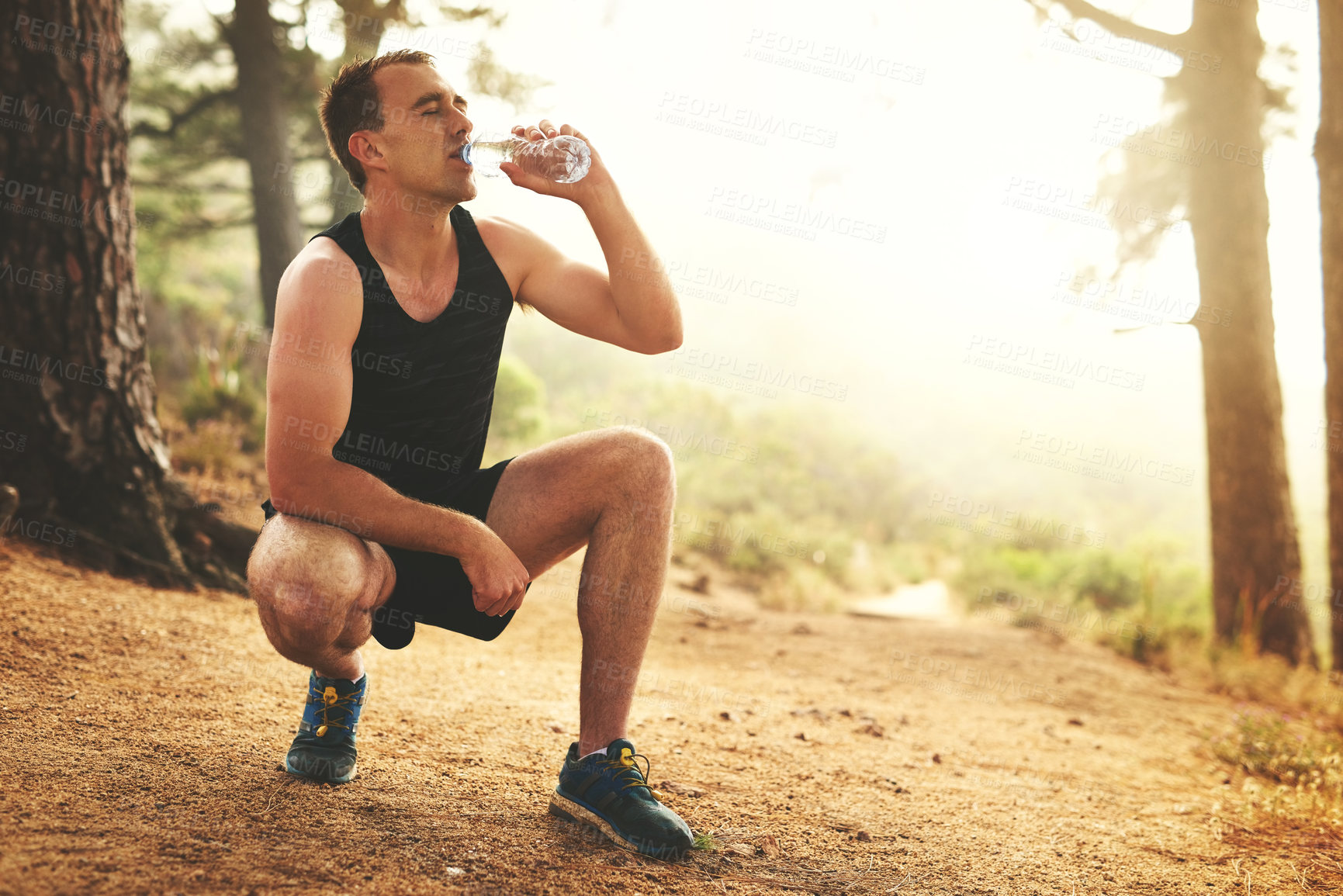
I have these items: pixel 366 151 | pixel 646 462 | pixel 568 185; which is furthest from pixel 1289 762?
pixel 366 151

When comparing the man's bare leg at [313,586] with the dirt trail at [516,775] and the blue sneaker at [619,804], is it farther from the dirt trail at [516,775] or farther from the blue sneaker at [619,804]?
the blue sneaker at [619,804]

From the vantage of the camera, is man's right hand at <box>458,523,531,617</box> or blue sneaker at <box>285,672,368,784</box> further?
blue sneaker at <box>285,672,368,784</box>

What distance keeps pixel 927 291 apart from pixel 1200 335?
1616 cm

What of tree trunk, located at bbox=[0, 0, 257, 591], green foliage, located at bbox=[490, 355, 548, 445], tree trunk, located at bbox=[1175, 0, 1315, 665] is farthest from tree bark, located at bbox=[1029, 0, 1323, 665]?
green foliage, located at bbox=[490, 355, 548, 445]

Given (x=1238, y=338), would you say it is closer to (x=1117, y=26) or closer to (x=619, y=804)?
(x=1117, y=26)

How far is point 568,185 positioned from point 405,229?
414mm

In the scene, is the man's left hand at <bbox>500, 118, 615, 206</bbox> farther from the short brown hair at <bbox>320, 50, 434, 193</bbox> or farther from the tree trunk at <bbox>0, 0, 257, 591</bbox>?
the tree trunk at <bbox>0, 0, 257, 591</bbox>

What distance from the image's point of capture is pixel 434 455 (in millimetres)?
2117

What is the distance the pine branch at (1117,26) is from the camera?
6027 millimetres

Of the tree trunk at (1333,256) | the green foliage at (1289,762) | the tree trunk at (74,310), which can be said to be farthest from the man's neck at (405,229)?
the tree trunk at (1333,256)

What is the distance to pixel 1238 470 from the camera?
565 centimetres

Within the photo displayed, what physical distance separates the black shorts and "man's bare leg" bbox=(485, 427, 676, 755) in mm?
159

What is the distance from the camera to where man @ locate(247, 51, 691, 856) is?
1.78 m

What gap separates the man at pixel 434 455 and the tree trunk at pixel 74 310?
182cm
